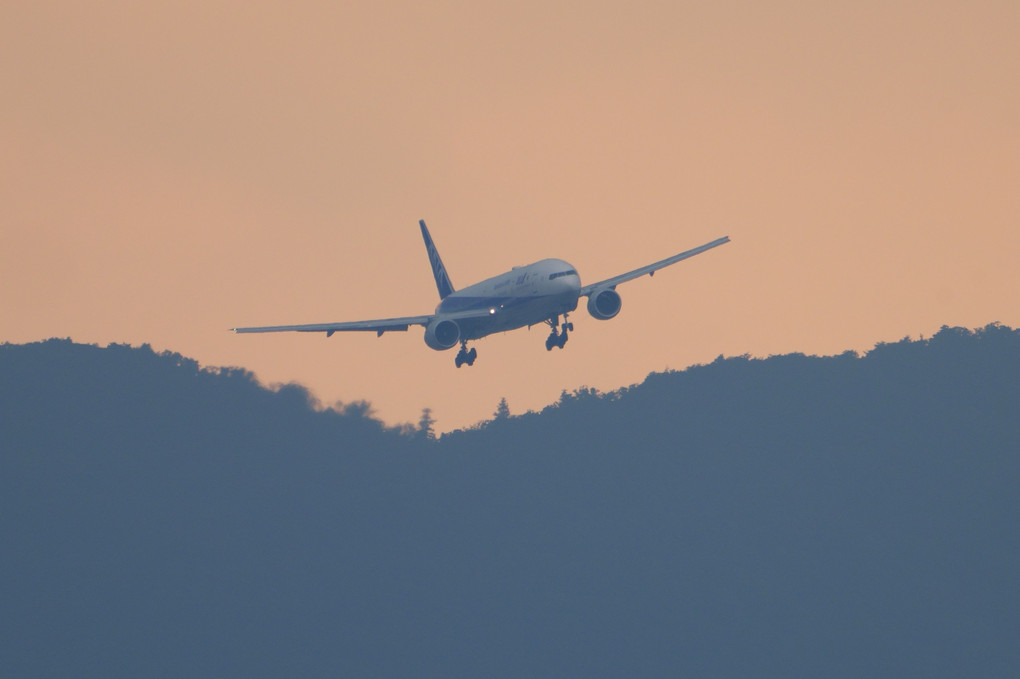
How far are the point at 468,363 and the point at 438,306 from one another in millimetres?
7023

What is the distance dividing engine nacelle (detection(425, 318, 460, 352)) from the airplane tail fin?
13.0 m

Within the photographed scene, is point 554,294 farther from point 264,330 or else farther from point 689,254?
point 264,330

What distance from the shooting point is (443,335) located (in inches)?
2943

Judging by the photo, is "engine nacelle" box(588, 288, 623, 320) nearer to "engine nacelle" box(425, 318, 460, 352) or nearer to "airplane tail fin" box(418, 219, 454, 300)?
"engine nacelle" box(425, 318, 460, 352)

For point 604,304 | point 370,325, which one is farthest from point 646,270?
point 370,325

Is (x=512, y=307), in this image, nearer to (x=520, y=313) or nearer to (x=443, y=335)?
(x=520, y=313)

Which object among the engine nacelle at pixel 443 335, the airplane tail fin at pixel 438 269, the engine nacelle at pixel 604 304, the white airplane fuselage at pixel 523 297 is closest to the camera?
the white airplane fuselage at pixel 523 297

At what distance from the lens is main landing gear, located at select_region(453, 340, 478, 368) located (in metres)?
76.2

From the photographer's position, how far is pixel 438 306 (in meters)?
82.1

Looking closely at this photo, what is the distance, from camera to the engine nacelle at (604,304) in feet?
238

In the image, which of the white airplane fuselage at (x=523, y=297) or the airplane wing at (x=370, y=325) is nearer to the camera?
the white airplane fuselage at (x=523, y=297)

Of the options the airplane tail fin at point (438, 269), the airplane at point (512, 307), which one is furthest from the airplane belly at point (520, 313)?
the airplane tail fin at point (438, 269)

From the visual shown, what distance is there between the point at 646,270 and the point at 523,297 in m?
9.01

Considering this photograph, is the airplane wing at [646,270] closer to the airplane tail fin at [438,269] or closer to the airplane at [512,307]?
the airplane at [512,307]
